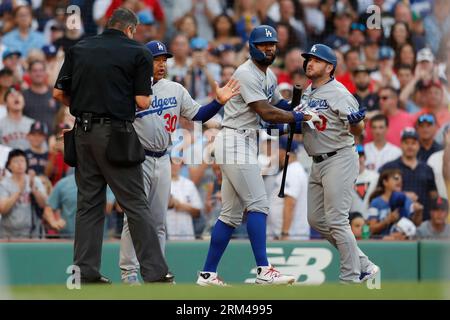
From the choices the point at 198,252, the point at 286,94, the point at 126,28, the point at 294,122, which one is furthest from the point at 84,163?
the point at 286,94

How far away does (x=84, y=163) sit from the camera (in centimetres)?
852

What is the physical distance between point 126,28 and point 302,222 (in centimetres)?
428

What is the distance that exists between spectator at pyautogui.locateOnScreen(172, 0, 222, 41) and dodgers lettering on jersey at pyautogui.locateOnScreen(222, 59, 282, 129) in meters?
5.15

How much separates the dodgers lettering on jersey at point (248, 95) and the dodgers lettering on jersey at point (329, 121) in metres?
0.37

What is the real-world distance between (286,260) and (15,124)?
10.8 feet

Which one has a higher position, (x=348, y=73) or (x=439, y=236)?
(x=348, y=73)

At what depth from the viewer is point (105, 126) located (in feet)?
27.6

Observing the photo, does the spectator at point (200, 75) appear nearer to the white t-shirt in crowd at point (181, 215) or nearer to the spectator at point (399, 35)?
the white t-shirt in crowd at point (181, 215)

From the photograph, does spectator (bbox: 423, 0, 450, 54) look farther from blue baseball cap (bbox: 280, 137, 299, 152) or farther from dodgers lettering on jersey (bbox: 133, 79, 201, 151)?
dodgers lettering on jersey (bbox: 133, 79, 201, 151)

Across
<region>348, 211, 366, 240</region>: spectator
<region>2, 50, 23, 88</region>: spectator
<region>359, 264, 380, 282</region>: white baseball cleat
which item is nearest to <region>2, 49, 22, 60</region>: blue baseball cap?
<region>2, 50, 23, 88</region>: spectator

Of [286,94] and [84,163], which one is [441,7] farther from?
[84,163]

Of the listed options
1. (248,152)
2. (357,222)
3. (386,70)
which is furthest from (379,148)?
(248,152)

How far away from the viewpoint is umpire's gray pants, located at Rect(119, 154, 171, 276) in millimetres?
9703
